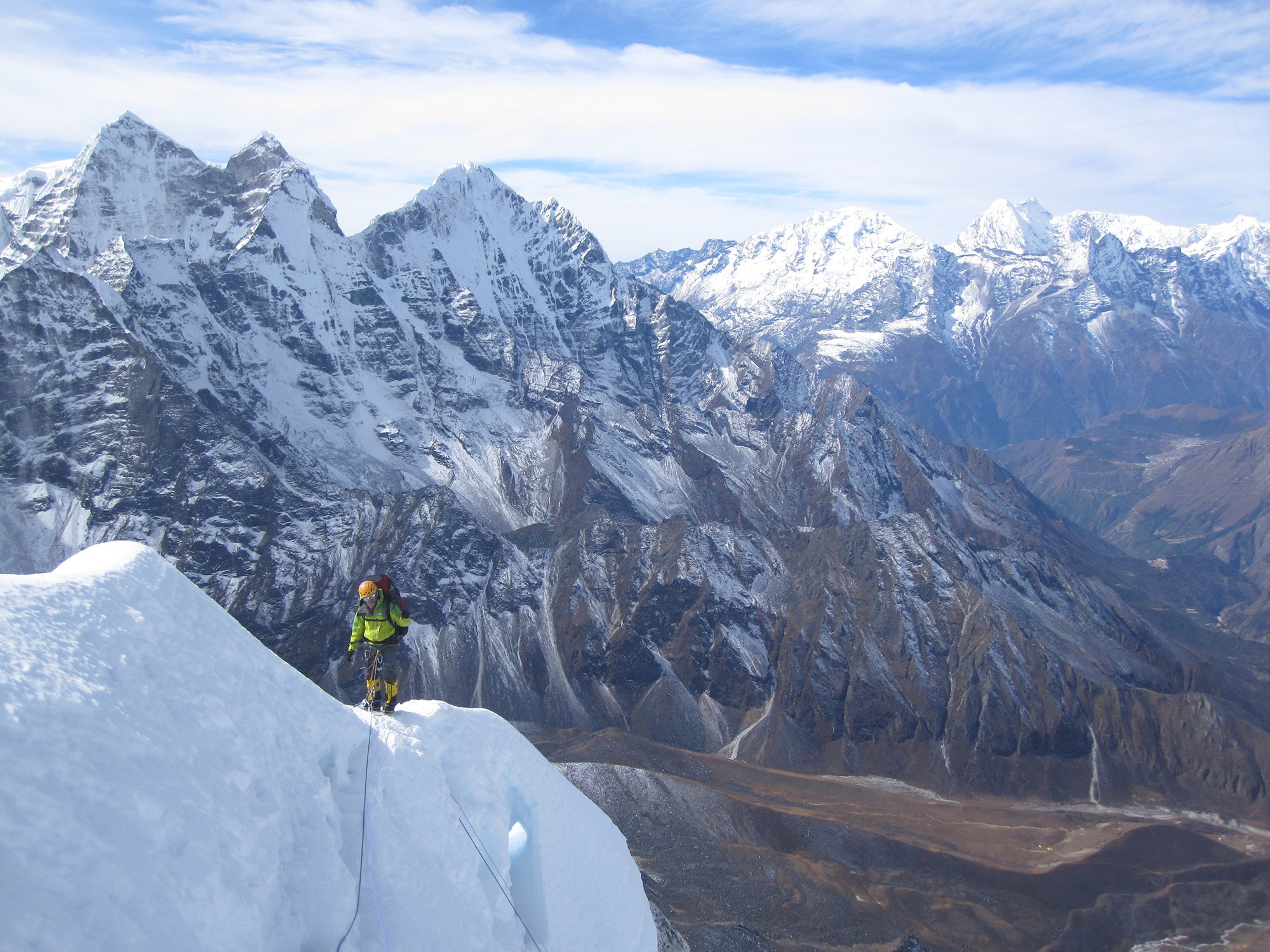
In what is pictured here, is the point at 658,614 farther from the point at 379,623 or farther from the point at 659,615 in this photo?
the point at 379,623

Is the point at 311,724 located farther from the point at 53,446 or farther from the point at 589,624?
the point at 53,446

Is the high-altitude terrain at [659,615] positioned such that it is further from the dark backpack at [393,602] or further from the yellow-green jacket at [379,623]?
the yellow-green jacket at [379,623]

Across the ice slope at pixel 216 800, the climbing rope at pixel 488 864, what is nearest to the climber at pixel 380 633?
the ice slope at pixel 216 800

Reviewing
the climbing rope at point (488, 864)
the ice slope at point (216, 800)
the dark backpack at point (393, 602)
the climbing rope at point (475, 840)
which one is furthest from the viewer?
the dark backpack at point (393, 602)

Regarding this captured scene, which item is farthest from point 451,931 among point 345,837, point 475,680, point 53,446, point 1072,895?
point 53,446

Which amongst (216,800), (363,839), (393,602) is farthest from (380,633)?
(216,800)

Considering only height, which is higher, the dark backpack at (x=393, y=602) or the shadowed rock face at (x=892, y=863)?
the dark backpack at (x=393, y=602)
